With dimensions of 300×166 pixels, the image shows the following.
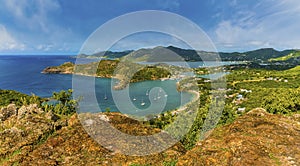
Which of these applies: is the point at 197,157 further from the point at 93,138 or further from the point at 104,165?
the point at 93,138

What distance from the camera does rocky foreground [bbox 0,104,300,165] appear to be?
5.78 meters

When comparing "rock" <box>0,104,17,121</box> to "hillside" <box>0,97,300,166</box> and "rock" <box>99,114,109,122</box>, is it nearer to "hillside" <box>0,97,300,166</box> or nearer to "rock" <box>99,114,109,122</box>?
"hillside" <box>0,97,300,166</box>

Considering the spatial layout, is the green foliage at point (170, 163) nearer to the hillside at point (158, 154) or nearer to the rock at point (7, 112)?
the hillside at point (158, 154)

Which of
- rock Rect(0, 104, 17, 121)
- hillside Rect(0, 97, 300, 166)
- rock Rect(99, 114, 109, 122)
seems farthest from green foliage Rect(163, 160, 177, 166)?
rock Rect(0, 104, 17, 121)

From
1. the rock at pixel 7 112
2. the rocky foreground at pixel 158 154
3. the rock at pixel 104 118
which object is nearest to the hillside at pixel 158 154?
the rocky foreground at pixel 158 154

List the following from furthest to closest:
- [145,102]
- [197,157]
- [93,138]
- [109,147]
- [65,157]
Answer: [145,102]
[93,138]
[109,147]
[65,157]
[197,157]

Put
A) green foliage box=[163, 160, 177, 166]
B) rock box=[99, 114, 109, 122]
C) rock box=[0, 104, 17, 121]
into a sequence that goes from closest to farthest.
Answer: green foliage box=[163, 160, 177, 166] < rock box=[99, 114, 109, 122] < rock box=[0, 104, 17, 121]

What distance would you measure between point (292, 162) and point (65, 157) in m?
6.73

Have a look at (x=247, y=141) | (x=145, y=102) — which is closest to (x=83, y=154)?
(x=247, y=141)

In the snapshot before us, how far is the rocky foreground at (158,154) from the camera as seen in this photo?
5781mm

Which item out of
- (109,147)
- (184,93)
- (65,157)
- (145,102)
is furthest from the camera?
(184,93)

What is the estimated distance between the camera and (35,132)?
8.60m

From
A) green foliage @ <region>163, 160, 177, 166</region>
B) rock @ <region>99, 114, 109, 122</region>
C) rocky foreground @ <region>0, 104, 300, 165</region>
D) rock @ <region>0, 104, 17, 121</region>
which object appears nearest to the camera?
rocky foreground @ <region>0, 104, 300, 165</region>

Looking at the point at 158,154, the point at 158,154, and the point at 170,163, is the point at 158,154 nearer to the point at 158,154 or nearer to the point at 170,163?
the point at 158,154
